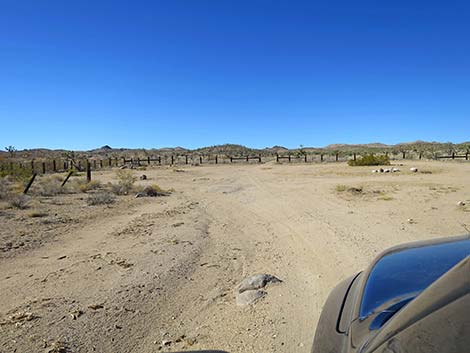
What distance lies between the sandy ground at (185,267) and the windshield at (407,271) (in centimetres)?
216

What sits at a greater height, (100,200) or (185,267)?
(100,200)

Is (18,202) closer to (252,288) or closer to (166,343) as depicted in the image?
(252,288)

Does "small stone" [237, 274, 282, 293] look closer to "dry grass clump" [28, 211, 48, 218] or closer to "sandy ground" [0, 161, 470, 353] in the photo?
"sandy ground" [0, 161, 470, 353]

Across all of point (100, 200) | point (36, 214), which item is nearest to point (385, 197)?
point (100, 200)

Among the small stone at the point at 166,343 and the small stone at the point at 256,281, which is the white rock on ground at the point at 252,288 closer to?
the small stone at the point at 256,281

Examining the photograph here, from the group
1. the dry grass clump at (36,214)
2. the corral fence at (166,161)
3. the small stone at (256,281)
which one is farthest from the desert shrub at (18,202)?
the corral fence at (166,161)

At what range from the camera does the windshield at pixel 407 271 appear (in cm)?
232

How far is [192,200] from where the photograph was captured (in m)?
20.5

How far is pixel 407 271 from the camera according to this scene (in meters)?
2.58

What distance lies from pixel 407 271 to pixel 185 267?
5.95 metres

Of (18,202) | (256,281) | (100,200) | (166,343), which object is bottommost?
(166,343)

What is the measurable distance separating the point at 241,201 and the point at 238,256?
34.0ft

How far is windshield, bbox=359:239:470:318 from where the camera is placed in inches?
91.3

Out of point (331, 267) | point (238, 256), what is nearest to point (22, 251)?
point (238, 256)
